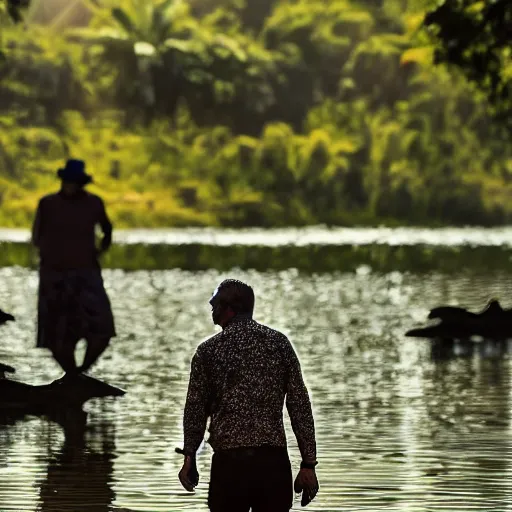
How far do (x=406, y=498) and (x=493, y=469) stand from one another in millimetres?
1224

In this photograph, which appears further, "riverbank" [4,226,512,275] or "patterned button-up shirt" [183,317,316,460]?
"riverbank" [4,226,512,275]

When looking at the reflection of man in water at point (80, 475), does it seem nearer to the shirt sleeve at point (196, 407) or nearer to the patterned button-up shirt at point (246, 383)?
the shirt sleeve at point (196, 407)

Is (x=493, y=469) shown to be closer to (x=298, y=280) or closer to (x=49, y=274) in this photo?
(x=49, y=274)

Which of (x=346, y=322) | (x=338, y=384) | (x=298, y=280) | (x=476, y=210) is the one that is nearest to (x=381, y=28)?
(x=476, y=210)

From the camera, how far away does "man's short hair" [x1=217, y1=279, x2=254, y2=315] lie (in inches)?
311

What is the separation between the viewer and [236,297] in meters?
7.90

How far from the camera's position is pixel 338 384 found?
17422mm

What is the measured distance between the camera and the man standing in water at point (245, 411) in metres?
7.72

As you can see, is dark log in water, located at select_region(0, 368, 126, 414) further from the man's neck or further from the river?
the man's neck

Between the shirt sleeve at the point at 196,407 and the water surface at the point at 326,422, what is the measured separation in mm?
2831

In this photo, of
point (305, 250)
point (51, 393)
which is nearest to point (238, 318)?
point (51, 393)

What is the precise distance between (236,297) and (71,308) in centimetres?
839

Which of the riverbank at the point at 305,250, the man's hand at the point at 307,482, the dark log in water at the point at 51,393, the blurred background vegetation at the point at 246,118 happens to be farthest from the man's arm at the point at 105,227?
the blurred background vegetation at the point at 246,118

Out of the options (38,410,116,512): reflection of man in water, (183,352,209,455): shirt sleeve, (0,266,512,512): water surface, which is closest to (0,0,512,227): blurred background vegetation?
(0,266,512,512): water surface
